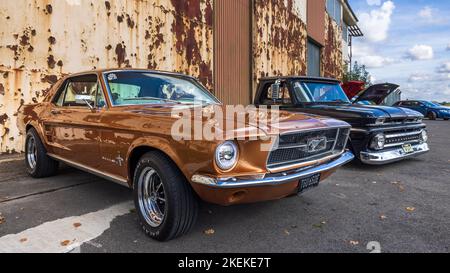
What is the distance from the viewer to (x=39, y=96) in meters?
6.12

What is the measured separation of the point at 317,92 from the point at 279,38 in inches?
317

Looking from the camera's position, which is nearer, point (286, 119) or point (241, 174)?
point (241, 174)

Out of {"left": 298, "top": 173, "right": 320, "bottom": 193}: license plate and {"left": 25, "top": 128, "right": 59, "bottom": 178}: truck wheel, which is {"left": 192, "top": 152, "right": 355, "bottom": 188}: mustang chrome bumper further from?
{"left": 25, "top": 128, "right": 59, "bottom": 178}: truck wheel

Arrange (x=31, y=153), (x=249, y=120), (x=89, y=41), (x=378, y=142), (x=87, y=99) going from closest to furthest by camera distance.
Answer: (x=249, y=120) < (x=87, y=99) < (x=31, y=153) < (x=378, y=142) < (x=89, y=41)

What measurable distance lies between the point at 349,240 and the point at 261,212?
94 cm

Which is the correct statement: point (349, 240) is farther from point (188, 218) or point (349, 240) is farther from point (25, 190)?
point (25, 190)

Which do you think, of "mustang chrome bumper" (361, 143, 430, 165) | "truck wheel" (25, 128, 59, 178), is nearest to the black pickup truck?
"mustang chrome bumper" (361, 143, 430, 165)

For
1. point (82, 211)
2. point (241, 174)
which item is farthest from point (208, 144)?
point (82, 211)

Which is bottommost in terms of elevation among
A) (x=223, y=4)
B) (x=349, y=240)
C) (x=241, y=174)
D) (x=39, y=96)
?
(x=349, y=240)

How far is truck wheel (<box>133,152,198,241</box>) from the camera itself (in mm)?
2664

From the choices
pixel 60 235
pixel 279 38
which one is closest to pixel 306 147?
pixel 60 235

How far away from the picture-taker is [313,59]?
1975cm

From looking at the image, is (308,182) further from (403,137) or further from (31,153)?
(31,153)

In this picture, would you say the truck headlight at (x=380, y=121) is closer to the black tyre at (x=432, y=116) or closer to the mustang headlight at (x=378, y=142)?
the mustang headlight at (x=378, y=142)
